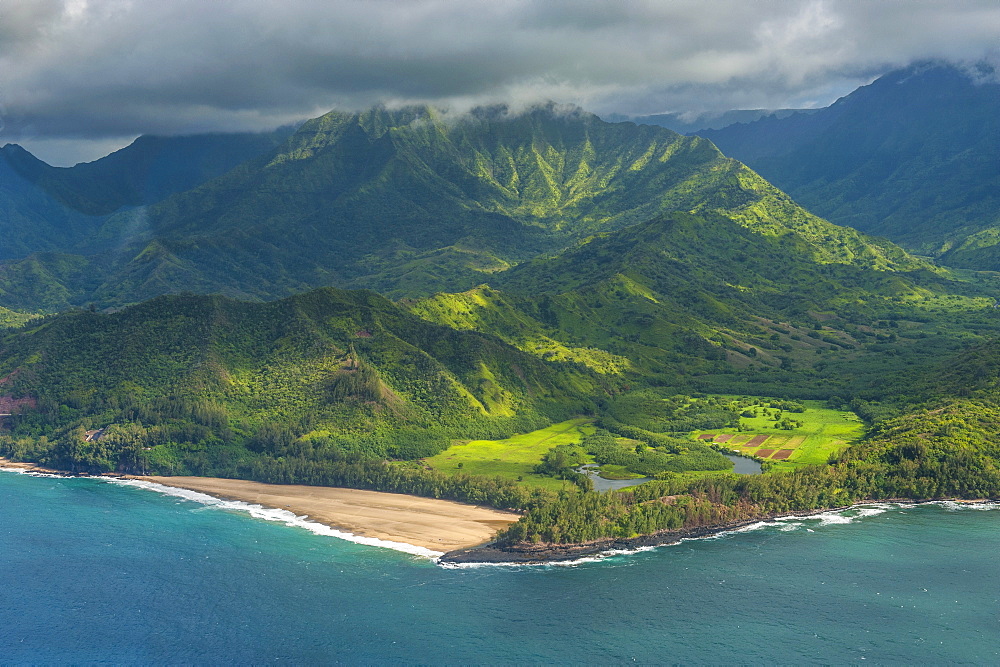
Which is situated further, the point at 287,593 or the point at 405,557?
the point at 405,557

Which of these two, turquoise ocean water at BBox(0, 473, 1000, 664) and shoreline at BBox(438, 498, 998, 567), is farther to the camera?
shoreline at BBox(438, 498, 998, 567)

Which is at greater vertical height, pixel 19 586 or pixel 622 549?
pixel 622 549

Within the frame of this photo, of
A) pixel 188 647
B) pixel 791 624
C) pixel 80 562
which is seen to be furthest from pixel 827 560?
pixel 80 562

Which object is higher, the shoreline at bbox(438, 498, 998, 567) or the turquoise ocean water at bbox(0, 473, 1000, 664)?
the shoreline at bbox(438, 498, 998, 567)

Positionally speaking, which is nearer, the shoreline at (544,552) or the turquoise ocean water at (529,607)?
the turquoise ocean water at (529,607)

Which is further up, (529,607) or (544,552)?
(544,552)

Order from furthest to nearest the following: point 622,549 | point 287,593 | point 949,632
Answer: point 622,549 → point 287,593 → point 949,632

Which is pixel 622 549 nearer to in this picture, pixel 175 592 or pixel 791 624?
pixel 791 624

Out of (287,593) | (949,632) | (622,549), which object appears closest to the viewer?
(949,632)
